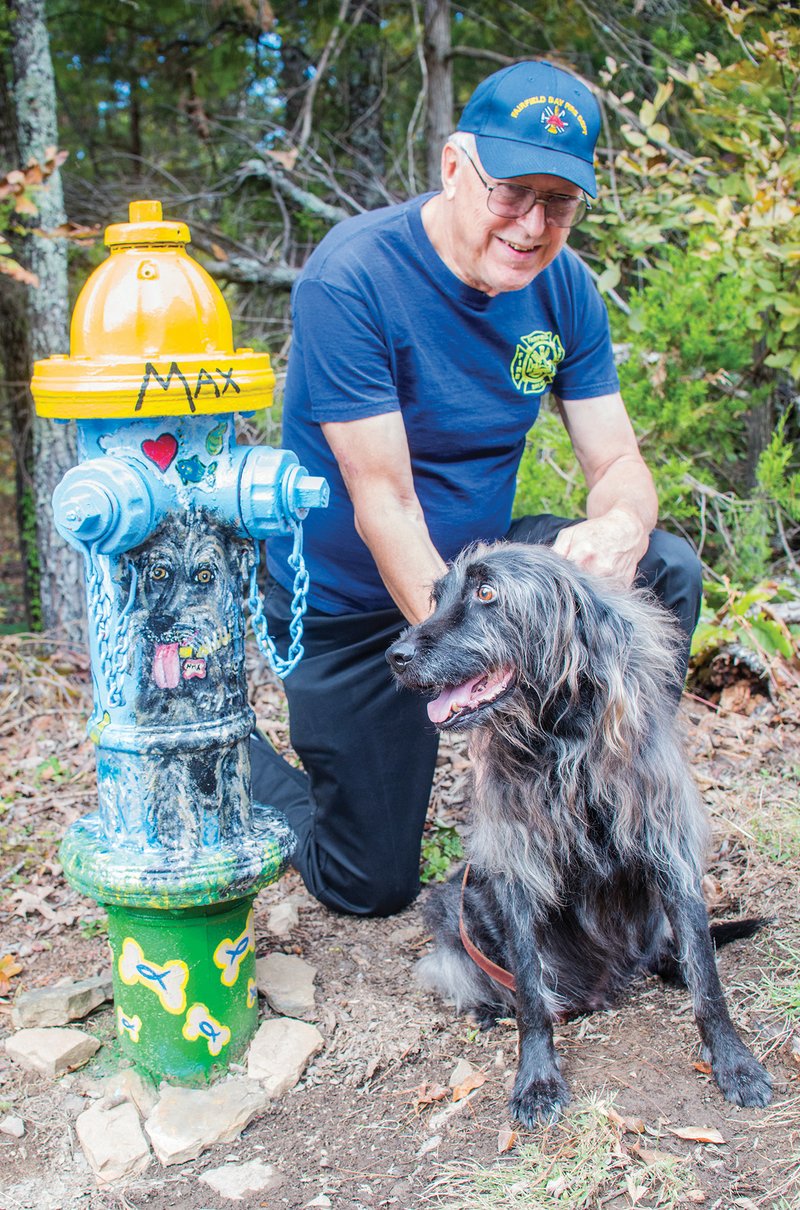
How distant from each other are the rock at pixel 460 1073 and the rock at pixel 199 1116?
46 cm

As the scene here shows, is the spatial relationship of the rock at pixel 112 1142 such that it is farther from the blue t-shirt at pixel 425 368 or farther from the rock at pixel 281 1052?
the blue t-shirt at pixel 425 368

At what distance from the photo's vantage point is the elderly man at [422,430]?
9.79ft

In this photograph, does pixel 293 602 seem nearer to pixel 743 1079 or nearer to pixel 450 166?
pixel 450 166

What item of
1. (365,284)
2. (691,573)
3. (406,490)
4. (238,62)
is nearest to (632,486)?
(691,573)

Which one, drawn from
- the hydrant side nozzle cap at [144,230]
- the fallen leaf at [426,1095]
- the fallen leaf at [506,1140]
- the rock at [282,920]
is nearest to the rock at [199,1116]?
the fallen leaf at [426,1095]

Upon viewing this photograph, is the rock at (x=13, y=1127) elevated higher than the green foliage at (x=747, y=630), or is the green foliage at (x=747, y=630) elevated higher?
the green foliage at (x=747, y=630)

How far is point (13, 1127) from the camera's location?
2.64 m

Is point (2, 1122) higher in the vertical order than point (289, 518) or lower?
lower

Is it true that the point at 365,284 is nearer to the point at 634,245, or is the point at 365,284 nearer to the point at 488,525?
the point at 488,525

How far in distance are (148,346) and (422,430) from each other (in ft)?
3.55

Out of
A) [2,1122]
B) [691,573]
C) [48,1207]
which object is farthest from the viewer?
[691,573]

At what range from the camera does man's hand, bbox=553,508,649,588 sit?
290cm

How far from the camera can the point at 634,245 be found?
549 centimetres

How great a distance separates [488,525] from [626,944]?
1.38 metres
